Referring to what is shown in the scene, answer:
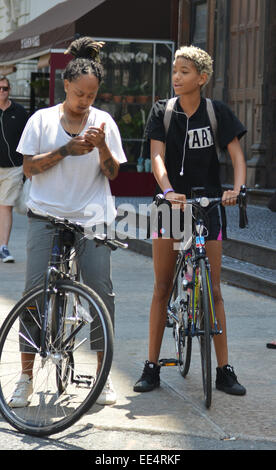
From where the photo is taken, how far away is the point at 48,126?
4.86 m

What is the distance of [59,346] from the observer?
15.3 ft

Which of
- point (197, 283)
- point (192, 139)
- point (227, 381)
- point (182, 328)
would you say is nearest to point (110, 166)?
point (192, 139)

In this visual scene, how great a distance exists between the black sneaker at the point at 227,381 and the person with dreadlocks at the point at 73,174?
2.59ft

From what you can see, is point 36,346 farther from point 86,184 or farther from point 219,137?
point 219,137

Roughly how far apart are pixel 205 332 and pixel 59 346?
77 cm

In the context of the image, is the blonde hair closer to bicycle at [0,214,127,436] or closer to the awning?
bicycle at [0,214,127,436]

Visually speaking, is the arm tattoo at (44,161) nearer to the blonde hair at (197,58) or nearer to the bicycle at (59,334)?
the bicycle at (59,334)

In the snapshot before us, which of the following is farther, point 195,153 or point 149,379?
point 149,379

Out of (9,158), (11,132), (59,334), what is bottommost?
(59,334)

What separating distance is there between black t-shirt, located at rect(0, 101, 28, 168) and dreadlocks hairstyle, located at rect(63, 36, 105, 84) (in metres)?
5.40

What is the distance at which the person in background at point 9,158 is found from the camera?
10.3 metres

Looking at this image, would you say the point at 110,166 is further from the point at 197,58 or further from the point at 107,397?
the point at 107,397

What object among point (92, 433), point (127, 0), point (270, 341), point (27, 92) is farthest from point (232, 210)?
point (27, 92)

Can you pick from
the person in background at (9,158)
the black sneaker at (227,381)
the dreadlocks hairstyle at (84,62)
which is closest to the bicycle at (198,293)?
the black sneaker at (227,381)
